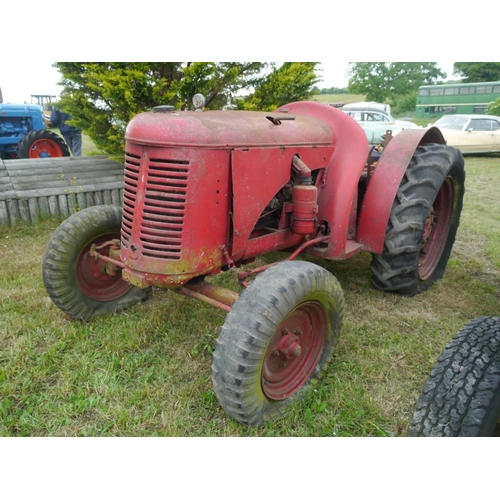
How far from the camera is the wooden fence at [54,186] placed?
567 cm

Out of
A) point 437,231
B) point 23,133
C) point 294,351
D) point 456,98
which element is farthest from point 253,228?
point 456,98

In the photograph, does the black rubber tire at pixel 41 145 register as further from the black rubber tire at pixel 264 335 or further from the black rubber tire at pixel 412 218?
the black rubber tire at pixel 264 335

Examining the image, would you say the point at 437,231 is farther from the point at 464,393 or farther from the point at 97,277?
the point at 97,277

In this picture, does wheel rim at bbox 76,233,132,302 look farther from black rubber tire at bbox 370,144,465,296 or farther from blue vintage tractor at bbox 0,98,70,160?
blue vintage tractor at bbox 0,98,70,160

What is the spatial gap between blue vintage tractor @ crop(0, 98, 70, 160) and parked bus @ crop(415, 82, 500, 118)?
17657 millimetres

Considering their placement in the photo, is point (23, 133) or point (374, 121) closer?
point (23, 133)

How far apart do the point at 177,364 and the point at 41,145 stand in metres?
7.37

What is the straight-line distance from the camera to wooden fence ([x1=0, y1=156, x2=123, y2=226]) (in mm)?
5668

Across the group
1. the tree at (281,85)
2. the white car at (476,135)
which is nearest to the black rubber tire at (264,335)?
the tree at (281,85)

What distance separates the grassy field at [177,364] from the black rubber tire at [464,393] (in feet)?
1.76

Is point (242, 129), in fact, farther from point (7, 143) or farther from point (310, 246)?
point (7, 143)

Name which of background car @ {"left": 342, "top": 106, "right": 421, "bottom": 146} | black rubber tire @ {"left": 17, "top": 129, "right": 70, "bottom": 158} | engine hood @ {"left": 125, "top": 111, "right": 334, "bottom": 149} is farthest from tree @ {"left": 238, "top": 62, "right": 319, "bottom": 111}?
background car @ {"left": 342, "top": 106, "right": 421, "bottom": 146}

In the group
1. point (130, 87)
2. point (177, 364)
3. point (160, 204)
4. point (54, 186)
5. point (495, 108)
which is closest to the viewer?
point (160, 204)

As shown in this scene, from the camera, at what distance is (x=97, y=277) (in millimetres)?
3281
